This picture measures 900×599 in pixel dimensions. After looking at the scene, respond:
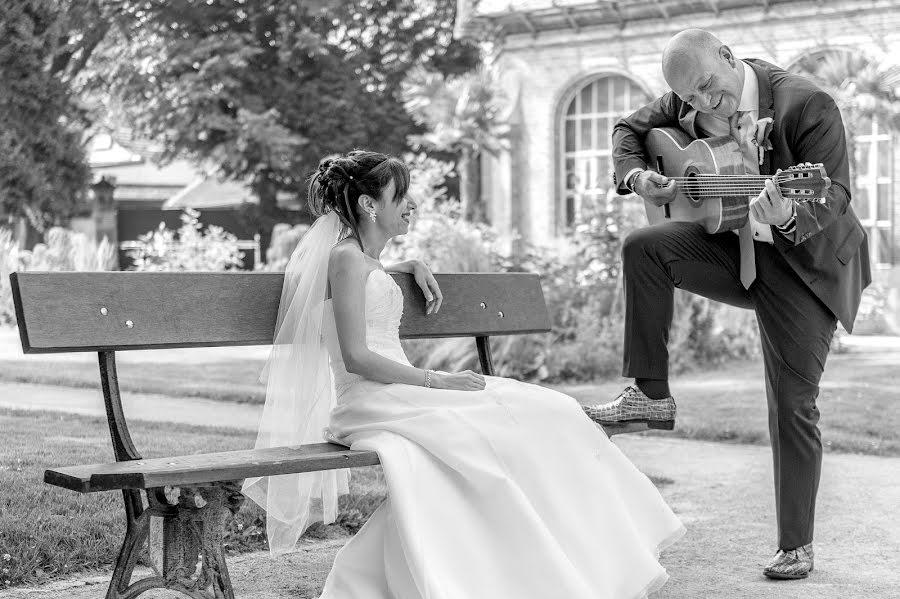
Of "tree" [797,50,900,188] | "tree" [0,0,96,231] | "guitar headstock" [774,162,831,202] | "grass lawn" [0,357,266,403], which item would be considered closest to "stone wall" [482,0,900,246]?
"tree" [797,50,900,188]

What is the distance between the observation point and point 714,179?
430cm

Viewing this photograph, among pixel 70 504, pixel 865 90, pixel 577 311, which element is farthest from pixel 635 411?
pixel 865 90

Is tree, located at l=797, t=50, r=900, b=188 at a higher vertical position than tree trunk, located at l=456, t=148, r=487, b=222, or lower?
higher

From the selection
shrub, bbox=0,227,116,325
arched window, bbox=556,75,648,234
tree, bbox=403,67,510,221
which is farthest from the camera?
tree, bbox=403,67,510,221

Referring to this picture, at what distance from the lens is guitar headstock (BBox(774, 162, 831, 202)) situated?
12.9 ft

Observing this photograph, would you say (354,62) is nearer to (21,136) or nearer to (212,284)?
(21,136)

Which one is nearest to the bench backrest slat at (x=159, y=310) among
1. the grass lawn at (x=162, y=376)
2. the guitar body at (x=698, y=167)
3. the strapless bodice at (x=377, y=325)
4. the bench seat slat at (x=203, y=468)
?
the strapless bodice at (x=377, y=325)

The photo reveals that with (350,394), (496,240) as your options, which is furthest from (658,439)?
(496,240)

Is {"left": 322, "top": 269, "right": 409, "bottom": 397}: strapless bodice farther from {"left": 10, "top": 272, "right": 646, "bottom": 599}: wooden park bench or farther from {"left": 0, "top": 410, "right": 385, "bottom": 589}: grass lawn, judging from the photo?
{"left": 0, "top": 410, "right": 385, "bottom": 589}: grass lawn

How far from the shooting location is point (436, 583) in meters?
3.49

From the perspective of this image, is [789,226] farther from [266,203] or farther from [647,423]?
[266,203]

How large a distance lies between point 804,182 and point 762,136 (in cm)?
40

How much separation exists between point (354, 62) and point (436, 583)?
23.9 metres

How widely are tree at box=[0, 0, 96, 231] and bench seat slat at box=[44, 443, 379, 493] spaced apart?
18410mm
